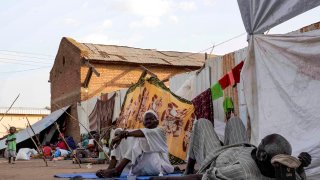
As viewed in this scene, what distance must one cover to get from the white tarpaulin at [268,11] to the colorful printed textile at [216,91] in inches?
112

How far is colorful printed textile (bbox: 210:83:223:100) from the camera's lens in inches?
361

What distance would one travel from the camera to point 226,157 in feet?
10.1

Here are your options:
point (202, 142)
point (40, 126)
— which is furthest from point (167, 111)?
point (40, 126)

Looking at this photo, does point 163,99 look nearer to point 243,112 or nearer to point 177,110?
point 177,110

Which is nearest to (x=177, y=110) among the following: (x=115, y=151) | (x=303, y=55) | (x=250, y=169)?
(x=115, y=151)

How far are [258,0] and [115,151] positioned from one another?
10.4 feet

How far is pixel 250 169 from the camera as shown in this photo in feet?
8.84

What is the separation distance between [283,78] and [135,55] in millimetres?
16018

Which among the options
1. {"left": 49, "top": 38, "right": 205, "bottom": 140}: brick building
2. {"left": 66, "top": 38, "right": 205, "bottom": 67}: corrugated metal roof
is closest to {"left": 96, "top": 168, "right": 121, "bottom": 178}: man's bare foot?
{"left": 49, "top": 38, "right": 205, "bottom": 140}: brick building

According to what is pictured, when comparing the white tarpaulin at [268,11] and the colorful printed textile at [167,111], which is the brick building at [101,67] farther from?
the white tarpaulin at [268,11]

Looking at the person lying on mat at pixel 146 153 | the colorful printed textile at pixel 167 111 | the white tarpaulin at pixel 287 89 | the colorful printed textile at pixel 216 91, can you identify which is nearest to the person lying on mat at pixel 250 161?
the white tarpaulin at pixel 287 89

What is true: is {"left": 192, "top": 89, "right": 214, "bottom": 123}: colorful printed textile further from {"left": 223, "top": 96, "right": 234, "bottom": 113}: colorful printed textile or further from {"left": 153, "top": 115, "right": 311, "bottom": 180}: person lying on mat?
{"left": 153, "top": 115, "right": 311, "bottom": 180}: person lying on mat

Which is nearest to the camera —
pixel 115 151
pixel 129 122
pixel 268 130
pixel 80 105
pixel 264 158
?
pixel 264 158

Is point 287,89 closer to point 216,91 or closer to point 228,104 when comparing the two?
point 228,104
